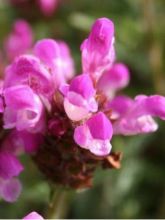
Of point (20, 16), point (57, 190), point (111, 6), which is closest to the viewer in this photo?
point (57, 190)

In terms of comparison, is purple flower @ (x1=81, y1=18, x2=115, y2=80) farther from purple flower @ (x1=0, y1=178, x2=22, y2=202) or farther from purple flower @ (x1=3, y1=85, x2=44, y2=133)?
purple flower @ (x1=0, y1=178, x2=22, y2=202)

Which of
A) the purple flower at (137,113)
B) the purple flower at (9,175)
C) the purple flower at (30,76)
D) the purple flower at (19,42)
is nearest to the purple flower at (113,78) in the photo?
the purple flower at (137,113)

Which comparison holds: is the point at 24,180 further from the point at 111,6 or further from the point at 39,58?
the point at 111,6

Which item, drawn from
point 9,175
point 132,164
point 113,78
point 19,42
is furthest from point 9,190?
point 19,42

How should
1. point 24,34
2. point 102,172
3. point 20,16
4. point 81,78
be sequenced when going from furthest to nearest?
point 20,16, point 24,34, point 102,172, point 81,78

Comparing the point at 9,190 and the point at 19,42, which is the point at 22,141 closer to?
the point at 9,190

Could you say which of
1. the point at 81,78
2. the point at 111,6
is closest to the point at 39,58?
the point at 81,78
